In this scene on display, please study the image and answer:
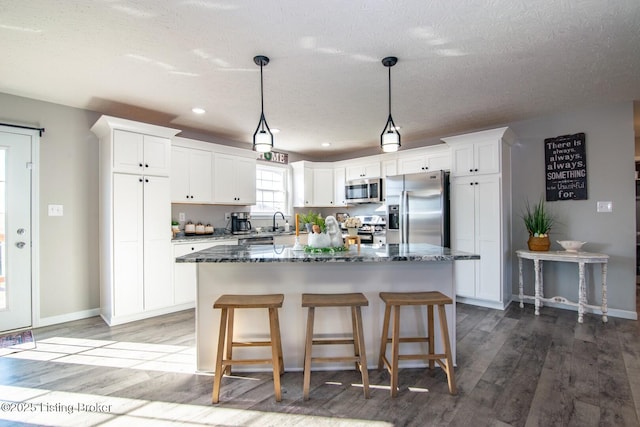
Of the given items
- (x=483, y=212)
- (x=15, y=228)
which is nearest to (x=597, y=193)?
(x=483, y=212)

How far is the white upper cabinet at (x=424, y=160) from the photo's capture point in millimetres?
4484

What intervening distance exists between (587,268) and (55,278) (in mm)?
6007

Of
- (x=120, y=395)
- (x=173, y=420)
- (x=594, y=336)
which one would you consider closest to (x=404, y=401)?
(x=173, y=420)

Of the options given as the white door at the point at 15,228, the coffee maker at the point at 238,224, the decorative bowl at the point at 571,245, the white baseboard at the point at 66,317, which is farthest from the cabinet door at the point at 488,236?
the white door at the point at 15,228

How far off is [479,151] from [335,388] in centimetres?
327

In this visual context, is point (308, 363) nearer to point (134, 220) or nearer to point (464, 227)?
point (134, 220)

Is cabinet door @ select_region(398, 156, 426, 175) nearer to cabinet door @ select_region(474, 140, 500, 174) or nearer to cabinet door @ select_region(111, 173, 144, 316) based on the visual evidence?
cabinet door @ select_region(474, 140, 500, 174)

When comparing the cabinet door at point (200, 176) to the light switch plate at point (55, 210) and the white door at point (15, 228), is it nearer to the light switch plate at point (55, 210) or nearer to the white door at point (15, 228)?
the light switch plate at point (55, 210)

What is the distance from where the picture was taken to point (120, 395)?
6.69 ft

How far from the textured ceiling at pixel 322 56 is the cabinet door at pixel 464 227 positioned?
0.92 metres

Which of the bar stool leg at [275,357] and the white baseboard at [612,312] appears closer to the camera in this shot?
the bar stool leg at [275,357]

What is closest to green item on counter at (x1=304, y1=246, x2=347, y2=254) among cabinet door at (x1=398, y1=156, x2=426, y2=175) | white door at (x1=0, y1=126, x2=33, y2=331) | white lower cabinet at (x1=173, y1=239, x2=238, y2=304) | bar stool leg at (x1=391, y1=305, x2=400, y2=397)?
bar stool leg at (x1=391, y1=305, x2=400, y2=397)

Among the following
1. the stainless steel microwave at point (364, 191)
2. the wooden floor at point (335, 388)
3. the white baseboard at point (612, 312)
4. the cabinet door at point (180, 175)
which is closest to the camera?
the wooden floor at point (335, 388)

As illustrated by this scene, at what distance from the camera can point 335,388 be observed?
210 centimetres
